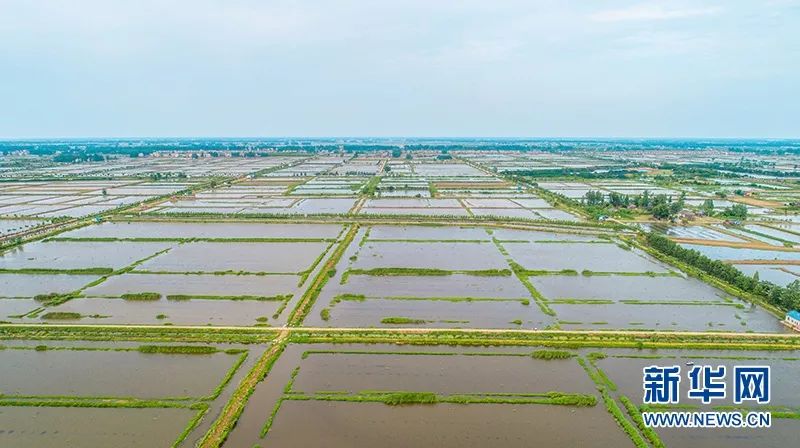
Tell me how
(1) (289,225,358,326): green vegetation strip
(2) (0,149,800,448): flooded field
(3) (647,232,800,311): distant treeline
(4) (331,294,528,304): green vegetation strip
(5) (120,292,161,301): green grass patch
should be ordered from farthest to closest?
(5) (120,292,161,301): green grass patch
(4) (331,294,528,304): green vegetation strip
(3) (647,232,800,311): distant treeline
(1) (289,225,358,326): green vegetation strip
(2) (0,149,800,448): flooded field

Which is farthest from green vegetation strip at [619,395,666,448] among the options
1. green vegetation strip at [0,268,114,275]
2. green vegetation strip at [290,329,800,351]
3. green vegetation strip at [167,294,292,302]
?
green vegetation strip at [0,268,114,275]

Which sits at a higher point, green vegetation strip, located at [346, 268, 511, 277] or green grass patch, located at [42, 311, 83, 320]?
green grass patch, located at [42, 311, 83, 320]

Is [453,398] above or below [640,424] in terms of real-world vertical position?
above

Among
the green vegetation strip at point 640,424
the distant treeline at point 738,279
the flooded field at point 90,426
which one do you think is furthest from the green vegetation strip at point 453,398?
the distant treeline at point 738,279

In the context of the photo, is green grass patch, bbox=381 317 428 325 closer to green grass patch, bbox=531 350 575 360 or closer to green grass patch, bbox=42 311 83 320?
green grass patch, bbox=531 350 575 360

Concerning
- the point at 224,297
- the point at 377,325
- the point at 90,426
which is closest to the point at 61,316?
the point at 224,297

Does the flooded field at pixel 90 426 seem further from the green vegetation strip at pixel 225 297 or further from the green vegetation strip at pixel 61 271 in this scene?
the green vegetation strip at pixel 61 271

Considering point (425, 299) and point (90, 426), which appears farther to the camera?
point (425, 299)

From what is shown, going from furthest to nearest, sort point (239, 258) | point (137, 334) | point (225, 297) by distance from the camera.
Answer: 1. point (239, 258)
2. point (225, 297)
3. point (137, 334)

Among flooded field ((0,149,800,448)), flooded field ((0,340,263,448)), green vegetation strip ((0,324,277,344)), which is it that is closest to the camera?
flooded field ((0,340,263,448))

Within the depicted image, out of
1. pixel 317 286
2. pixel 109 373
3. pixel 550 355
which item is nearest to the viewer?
pixel 109 373

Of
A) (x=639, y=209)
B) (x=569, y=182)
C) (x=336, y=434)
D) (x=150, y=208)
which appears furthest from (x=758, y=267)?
(x=150, y=208)

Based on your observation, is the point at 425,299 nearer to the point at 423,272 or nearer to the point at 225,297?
the point at 423,272
